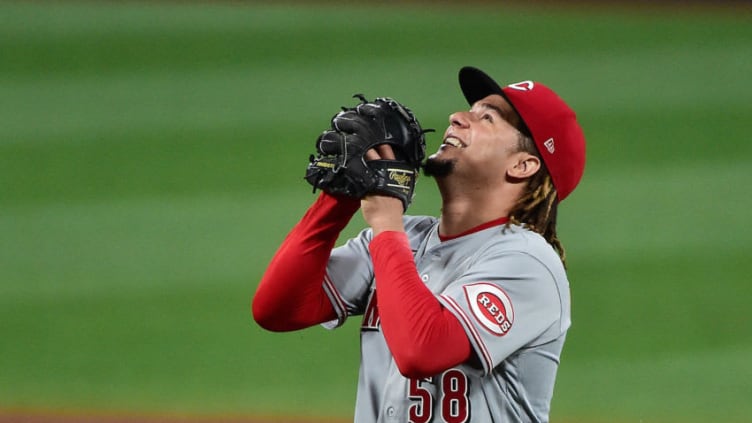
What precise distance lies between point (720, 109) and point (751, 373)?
1268mm

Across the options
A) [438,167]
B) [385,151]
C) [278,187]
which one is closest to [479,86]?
[438,167]

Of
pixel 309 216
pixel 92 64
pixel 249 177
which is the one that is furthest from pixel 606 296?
pixel 92 64

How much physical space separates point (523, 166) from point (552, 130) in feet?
0.34

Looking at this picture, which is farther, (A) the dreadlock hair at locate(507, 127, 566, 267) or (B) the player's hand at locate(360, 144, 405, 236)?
(A) the dreadlock hair at locate(507, 127, 566, 267)

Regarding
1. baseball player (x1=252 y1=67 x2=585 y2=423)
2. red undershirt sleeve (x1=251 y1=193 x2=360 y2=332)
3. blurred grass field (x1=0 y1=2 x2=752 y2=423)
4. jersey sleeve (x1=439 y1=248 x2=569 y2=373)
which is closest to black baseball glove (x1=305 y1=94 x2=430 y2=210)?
baseball player (x1=252 y1=67 x2=585 y2=423)

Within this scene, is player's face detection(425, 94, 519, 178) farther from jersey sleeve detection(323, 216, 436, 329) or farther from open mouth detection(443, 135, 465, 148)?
jersey sleeve detection(323, 216, 436, 329)

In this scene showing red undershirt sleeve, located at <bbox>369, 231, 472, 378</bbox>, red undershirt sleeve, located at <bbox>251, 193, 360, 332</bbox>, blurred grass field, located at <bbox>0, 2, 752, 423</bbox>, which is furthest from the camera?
blurred grass field, located at <bbox>0, 2, 752, 423</bbox>

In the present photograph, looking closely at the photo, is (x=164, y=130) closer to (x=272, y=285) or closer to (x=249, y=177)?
(x=249, y=177)

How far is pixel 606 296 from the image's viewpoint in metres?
4.14

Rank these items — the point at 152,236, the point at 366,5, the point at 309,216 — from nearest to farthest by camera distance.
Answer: the point at 309,216 < the point at 152,236 < the point at 366,5

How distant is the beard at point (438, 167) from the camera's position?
212 centimetres

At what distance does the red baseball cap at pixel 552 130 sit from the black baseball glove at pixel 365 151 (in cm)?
29

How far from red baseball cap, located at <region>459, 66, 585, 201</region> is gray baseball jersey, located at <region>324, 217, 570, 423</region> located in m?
0.19

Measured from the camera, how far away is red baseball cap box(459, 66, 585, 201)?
2156 millimetres
